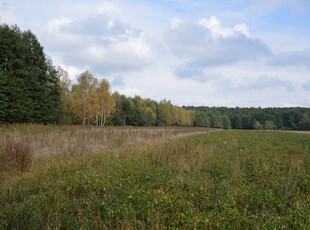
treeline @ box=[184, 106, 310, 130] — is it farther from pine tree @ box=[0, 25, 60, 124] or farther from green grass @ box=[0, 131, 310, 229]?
green grass @ box=[0, 131, 310, 229]

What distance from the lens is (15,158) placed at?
23.4ft

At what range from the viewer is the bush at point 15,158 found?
697cm

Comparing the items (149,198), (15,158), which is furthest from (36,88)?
(149,198)

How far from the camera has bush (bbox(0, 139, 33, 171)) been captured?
6973 millimetres

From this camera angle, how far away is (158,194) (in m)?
4.80

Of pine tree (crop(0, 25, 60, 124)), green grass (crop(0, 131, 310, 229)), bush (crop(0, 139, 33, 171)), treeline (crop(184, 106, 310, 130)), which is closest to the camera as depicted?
green grass (crop(0, 131, 310, 229))

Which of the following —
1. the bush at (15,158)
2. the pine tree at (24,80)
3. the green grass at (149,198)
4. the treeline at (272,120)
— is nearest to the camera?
the green grass at (149,198)

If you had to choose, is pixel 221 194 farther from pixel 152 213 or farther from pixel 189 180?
pixel 152 213

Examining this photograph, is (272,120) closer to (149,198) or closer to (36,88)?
(36,88)

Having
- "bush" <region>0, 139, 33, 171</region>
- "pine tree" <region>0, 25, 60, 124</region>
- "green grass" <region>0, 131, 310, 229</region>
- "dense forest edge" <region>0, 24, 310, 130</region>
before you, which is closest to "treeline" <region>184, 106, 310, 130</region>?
"dense forest edge" <region>0, 24, 310, 130</region>

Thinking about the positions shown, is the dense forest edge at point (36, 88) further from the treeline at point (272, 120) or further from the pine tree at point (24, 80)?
the treeline at point (272, 120)

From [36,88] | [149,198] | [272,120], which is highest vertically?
[36,88]

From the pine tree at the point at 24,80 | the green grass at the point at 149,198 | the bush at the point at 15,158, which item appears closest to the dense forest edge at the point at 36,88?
the pine tree at the point at 24,80

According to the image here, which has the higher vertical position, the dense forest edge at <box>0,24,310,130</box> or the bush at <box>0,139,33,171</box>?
the dense forest edge at <box>0,24,310,130</box>
